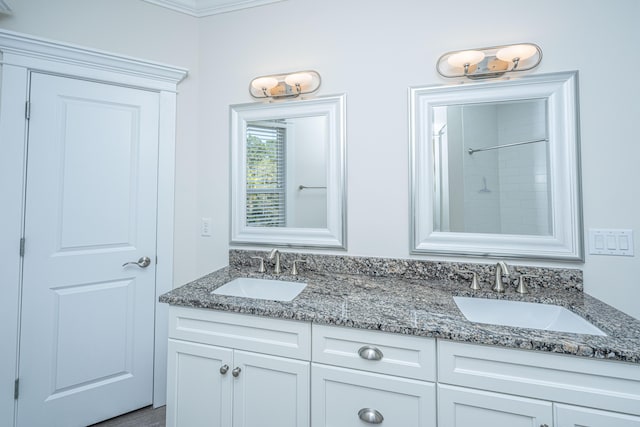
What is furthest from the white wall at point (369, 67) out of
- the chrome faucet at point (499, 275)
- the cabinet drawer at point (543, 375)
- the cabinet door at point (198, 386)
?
the cabinet door at point (198, 386)

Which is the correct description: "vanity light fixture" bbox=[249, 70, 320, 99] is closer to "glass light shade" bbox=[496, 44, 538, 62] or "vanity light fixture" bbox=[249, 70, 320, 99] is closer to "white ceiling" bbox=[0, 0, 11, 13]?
"glass light shade" bbox=[496, 44, 538, 62]

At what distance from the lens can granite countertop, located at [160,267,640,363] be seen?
924mm

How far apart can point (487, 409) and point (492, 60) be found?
5.02 feet

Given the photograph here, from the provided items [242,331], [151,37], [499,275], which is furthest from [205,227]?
[499,275]

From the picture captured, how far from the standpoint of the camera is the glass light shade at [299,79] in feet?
5.96

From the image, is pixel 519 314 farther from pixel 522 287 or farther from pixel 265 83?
pixel 265 83

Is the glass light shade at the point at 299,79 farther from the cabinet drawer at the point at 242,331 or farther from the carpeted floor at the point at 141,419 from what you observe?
the carpeted floor at the point at 141,419

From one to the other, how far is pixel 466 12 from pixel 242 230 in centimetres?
178

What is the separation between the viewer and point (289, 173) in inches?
74.2

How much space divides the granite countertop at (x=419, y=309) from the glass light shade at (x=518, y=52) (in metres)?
1.12

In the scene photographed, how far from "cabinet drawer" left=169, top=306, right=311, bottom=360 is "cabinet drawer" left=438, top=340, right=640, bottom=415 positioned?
1.73ft

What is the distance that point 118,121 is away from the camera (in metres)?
1.82

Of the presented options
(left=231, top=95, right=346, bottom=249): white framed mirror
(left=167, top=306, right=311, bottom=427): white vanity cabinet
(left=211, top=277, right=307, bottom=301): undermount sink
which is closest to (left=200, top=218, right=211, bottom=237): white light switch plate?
(left=231, top=95, right=346, bottom=249): white framed mirror

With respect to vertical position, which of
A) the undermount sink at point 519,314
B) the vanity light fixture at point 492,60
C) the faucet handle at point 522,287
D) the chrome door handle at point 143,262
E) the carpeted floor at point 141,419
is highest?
the vanity light fixture at point 492,60
